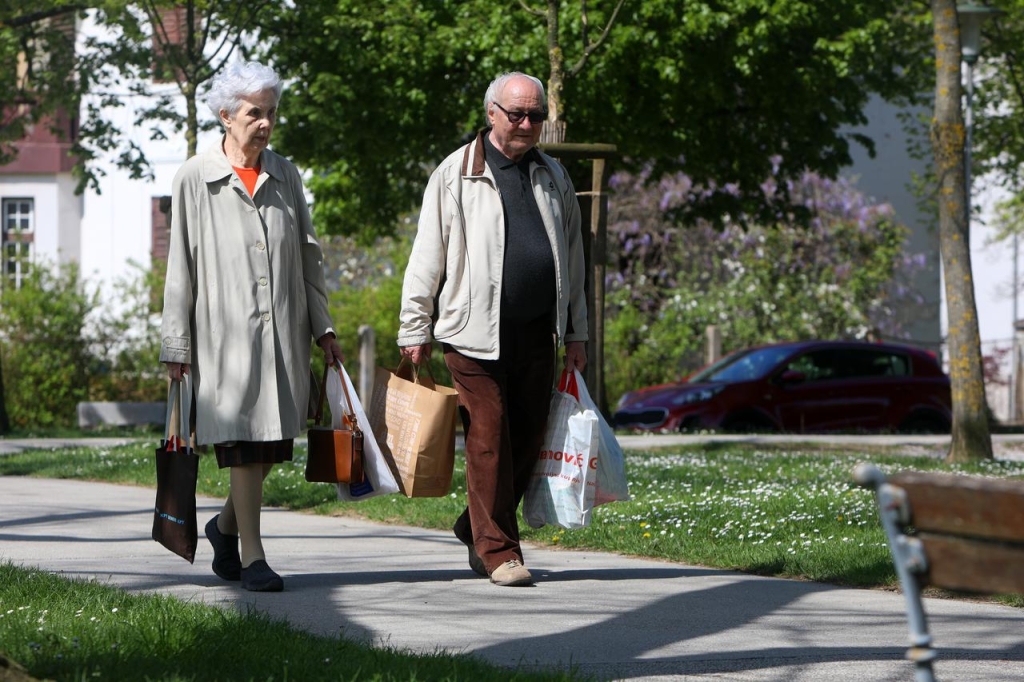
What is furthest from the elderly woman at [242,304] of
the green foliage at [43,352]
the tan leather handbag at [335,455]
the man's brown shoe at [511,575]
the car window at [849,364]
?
the green foliage at [43,352]

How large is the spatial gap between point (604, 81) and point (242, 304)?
1315 centimetres

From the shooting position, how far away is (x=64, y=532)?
7.88 meters

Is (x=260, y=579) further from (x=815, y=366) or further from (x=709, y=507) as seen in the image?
(x=815, y=366)

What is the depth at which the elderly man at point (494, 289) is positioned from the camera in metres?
6.21

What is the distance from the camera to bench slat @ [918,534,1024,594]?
242 cm

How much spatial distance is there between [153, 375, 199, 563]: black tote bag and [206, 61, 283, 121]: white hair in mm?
1065

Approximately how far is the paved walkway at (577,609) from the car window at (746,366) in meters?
12.5

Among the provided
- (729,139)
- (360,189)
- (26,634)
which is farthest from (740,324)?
(26,634)

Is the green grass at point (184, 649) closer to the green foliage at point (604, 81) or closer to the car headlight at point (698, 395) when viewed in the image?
the green foliage at point (604, 81)

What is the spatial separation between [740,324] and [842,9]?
27.2 feet

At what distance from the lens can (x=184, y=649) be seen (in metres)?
4.37

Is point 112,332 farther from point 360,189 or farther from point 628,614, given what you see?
point 628,614

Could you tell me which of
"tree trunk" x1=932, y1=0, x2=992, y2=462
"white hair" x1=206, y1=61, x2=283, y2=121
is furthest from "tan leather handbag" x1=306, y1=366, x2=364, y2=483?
"tree trunk" x1=932, y1=0, x2=992, y2=462

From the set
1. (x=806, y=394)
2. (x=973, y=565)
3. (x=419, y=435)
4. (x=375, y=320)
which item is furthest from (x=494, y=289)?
(x=375, y=320)
